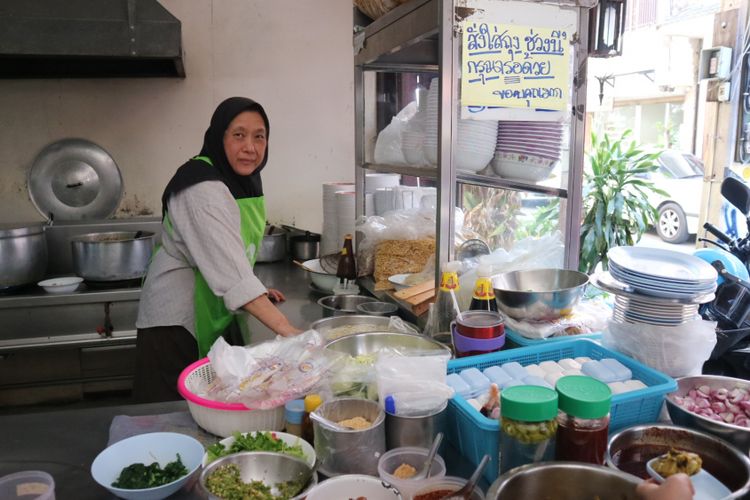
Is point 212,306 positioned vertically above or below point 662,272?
below

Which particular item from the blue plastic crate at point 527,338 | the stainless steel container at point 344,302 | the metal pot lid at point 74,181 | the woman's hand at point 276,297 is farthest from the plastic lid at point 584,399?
the metal pot lid at point 74,181

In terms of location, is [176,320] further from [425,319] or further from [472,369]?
[472,369]

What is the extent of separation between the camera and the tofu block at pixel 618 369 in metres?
1.26

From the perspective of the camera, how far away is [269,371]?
1289 millimetres

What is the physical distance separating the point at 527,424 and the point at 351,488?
329 millimetres

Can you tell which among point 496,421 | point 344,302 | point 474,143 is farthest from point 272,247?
point 496,421

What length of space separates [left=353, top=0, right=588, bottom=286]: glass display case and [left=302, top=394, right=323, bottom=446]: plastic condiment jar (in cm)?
75

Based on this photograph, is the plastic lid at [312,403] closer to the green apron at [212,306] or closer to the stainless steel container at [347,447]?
the stainless steel container at [347,447]

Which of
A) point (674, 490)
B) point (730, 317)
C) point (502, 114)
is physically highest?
point (502, 114)

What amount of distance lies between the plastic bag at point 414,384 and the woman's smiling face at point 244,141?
1.21 m

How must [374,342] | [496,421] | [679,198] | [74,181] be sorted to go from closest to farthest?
[496,421]
[374,342]
[74,181]
[679,198]

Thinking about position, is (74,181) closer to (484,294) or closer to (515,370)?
(484,294)

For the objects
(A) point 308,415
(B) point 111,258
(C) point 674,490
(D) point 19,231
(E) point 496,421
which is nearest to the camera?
(C) point 674,490

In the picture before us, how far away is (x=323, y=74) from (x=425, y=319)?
104 inches
